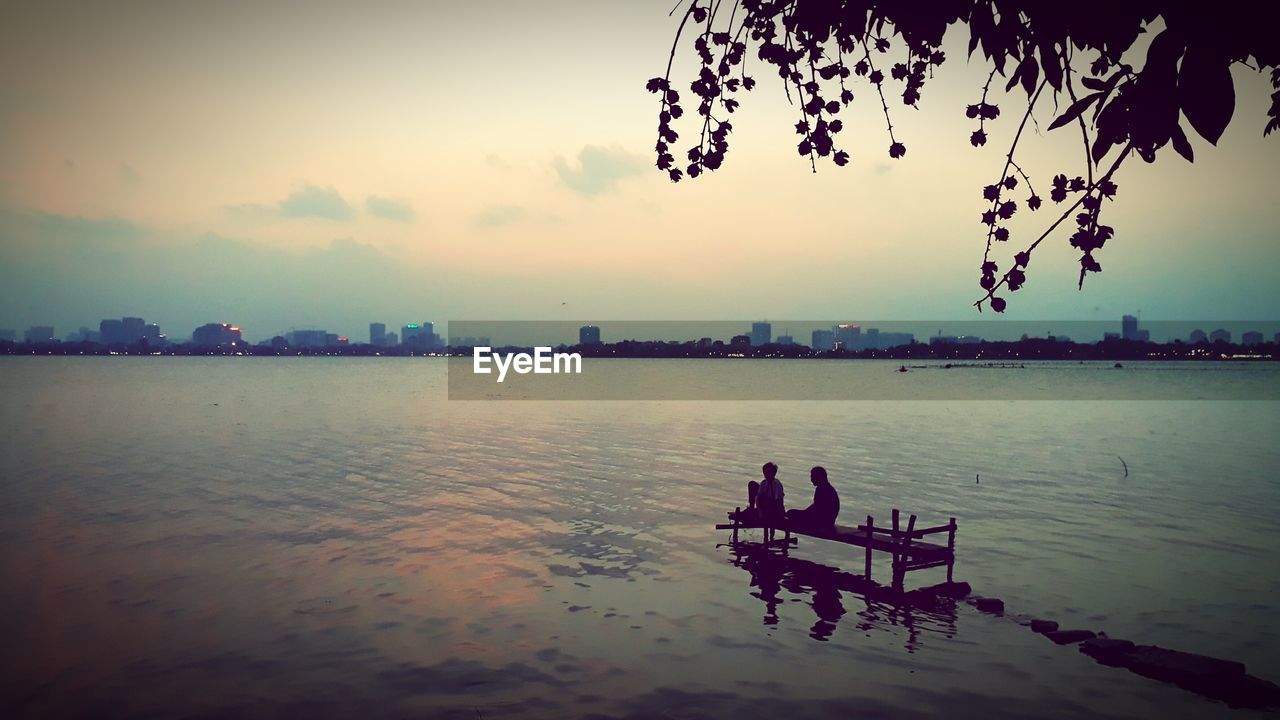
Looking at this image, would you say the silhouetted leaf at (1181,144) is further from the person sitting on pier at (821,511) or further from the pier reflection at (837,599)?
the person sitting on pier at (821,511)

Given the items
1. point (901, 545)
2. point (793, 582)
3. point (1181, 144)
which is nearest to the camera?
point (1181, 144)

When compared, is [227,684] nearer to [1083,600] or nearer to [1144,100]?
[1144,100]

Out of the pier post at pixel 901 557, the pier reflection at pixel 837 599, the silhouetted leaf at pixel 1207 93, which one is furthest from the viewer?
the pier post at pixel 901 557

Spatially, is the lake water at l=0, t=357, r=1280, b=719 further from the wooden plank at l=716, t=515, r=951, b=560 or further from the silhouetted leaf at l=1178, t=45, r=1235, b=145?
the silhouetted leaf at l=1178, t=45, r=1235, b=145

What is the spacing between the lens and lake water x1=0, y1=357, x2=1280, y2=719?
53.8 ft

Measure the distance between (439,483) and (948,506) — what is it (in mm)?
23367

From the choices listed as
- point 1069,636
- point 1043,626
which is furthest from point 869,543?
point 1069,636

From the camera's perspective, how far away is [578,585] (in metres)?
23.6

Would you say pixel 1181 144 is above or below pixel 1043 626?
above

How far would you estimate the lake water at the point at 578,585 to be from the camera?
16391mm

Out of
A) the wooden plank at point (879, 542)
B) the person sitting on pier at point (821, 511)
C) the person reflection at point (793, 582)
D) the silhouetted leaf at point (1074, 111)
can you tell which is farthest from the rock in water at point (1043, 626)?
the silhouetted leaf at point (1074, 111)

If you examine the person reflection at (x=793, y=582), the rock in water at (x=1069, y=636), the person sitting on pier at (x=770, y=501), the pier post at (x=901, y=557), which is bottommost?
the person reflection at (x=793, y=582)

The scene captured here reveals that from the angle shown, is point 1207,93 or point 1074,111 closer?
point 1207,93

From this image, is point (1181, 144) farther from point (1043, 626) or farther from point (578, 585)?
point (578, 585)
